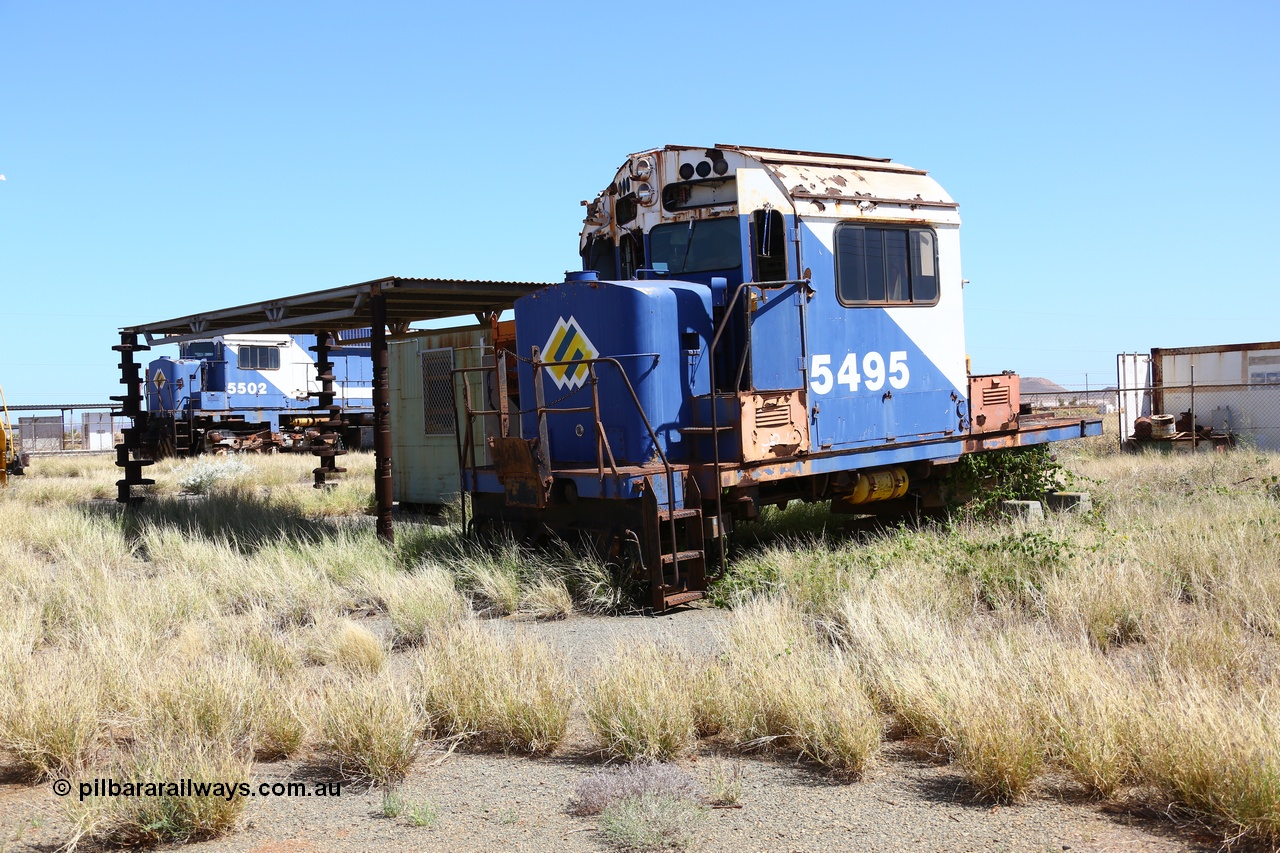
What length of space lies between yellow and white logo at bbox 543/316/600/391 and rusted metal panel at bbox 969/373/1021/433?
452 cm

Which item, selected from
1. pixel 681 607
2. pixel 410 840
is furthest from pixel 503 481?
pixel 410 840

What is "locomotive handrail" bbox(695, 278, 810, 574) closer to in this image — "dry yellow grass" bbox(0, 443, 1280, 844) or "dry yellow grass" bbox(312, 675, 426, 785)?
"dry yellow grass" bbox(0, 443, 1280, 844)

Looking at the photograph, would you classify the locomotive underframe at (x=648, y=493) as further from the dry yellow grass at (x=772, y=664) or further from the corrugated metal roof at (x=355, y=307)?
the corrugated metal roof at (x=355, y=307)

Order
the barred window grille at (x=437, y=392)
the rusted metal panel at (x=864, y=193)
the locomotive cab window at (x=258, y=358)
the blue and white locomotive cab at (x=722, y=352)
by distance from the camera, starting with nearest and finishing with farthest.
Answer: the blue and white locomotive cab at (x=722, y=352), the rusted metal panel at (x=864, y=193), the barred window grille at (x=437, y=392), the locomotive cab window at (x=258, y=358)

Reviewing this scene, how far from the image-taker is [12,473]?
2436 centimetres

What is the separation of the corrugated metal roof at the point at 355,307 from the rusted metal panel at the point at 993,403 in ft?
16.6

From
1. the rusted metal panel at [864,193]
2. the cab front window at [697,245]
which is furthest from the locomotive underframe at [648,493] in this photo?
the rusted metal panel at [864,193]

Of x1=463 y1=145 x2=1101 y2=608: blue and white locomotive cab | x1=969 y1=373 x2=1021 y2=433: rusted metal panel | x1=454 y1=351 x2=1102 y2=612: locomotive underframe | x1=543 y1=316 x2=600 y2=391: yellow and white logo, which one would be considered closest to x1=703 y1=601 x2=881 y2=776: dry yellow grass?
x1=454 y1=351 x2=1102 y2=612: locomotive underframe

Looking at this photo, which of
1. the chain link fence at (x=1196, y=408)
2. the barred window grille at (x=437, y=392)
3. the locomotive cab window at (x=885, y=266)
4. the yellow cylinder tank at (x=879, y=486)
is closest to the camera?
the locomotive cab window at (x=885, y=266)

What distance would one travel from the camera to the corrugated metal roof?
1238 cm

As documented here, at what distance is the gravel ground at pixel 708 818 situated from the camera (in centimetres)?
440

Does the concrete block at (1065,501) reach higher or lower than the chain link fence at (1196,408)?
lower

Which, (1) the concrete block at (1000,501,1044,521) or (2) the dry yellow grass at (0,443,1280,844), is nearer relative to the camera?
(2) the dry yellow grass at (0,443,1280,844)

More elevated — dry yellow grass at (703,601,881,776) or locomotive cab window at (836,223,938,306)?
locomotive cab window at (836,223,938,306)
